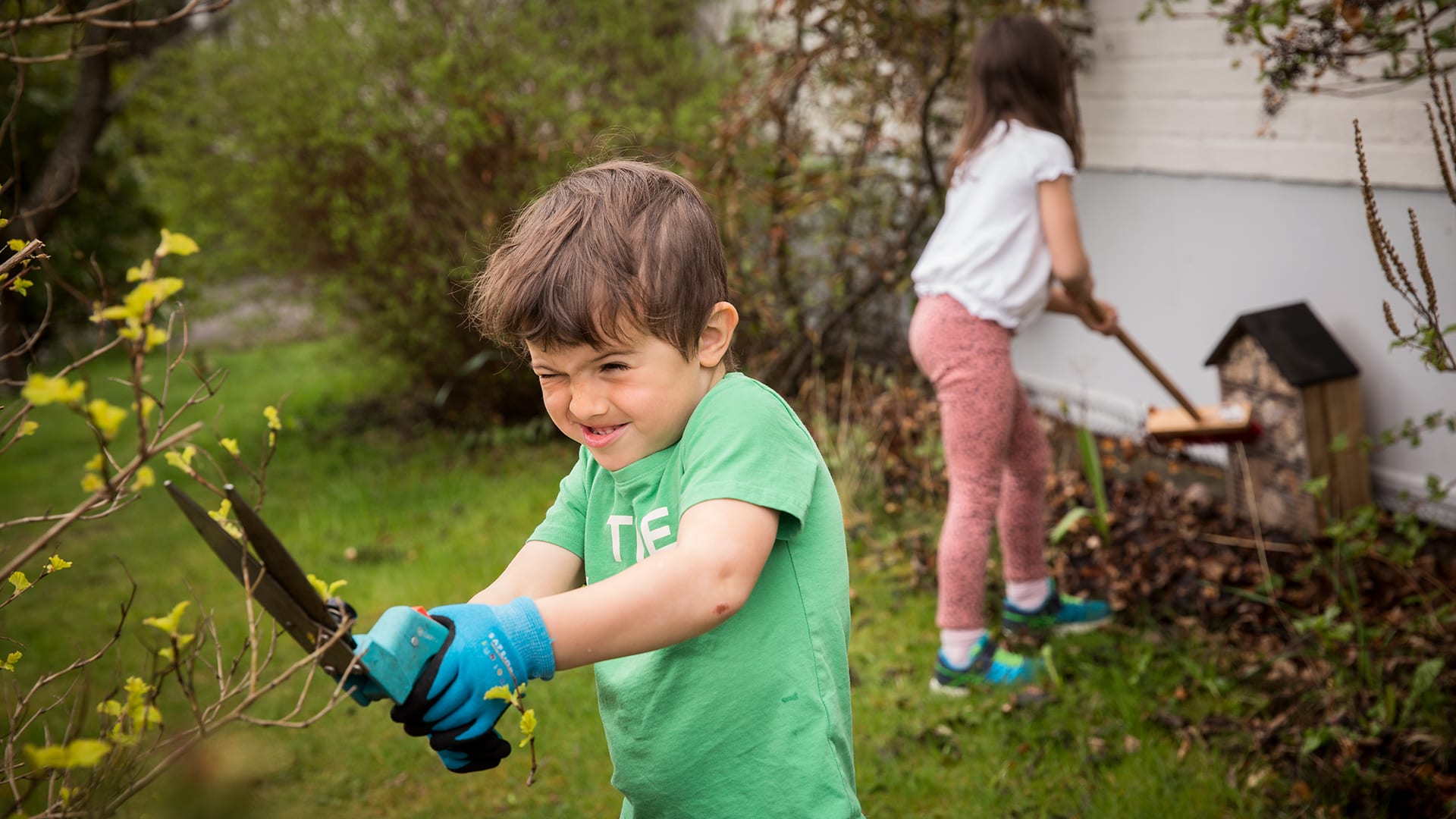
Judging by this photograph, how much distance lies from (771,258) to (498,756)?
15.0ft

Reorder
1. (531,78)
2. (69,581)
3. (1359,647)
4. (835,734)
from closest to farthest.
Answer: (835,734) < (1359,647) < (69,581) < (531,78)

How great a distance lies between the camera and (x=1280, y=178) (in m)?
4.28

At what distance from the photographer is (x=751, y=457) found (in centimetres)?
143

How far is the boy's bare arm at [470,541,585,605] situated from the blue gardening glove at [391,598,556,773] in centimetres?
42

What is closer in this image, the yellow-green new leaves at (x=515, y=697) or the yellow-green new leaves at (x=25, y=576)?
the yellow-green new leaves at (x=515, y=697)

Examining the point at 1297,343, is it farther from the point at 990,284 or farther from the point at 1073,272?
the point at 990,284

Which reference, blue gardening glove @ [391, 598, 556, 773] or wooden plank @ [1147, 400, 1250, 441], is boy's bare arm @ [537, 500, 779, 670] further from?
wooden plank @ [1147, 400, 1250, 441]

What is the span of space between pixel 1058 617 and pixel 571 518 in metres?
2.31

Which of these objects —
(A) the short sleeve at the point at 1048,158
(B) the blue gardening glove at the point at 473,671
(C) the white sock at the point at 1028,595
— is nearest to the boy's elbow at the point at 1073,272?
(A) the short sleeve at the point at 1048,158

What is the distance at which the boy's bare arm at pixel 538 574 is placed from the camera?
1719 mm

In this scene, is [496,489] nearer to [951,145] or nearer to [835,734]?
[951,145]

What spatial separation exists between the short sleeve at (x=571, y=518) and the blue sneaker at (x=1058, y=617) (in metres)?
2.18

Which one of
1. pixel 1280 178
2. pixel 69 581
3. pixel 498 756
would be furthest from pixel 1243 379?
pixel 69 581

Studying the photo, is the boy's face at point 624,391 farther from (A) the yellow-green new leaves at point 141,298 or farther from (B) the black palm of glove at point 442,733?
(A) the yellow-green new leaves at point 141,298
